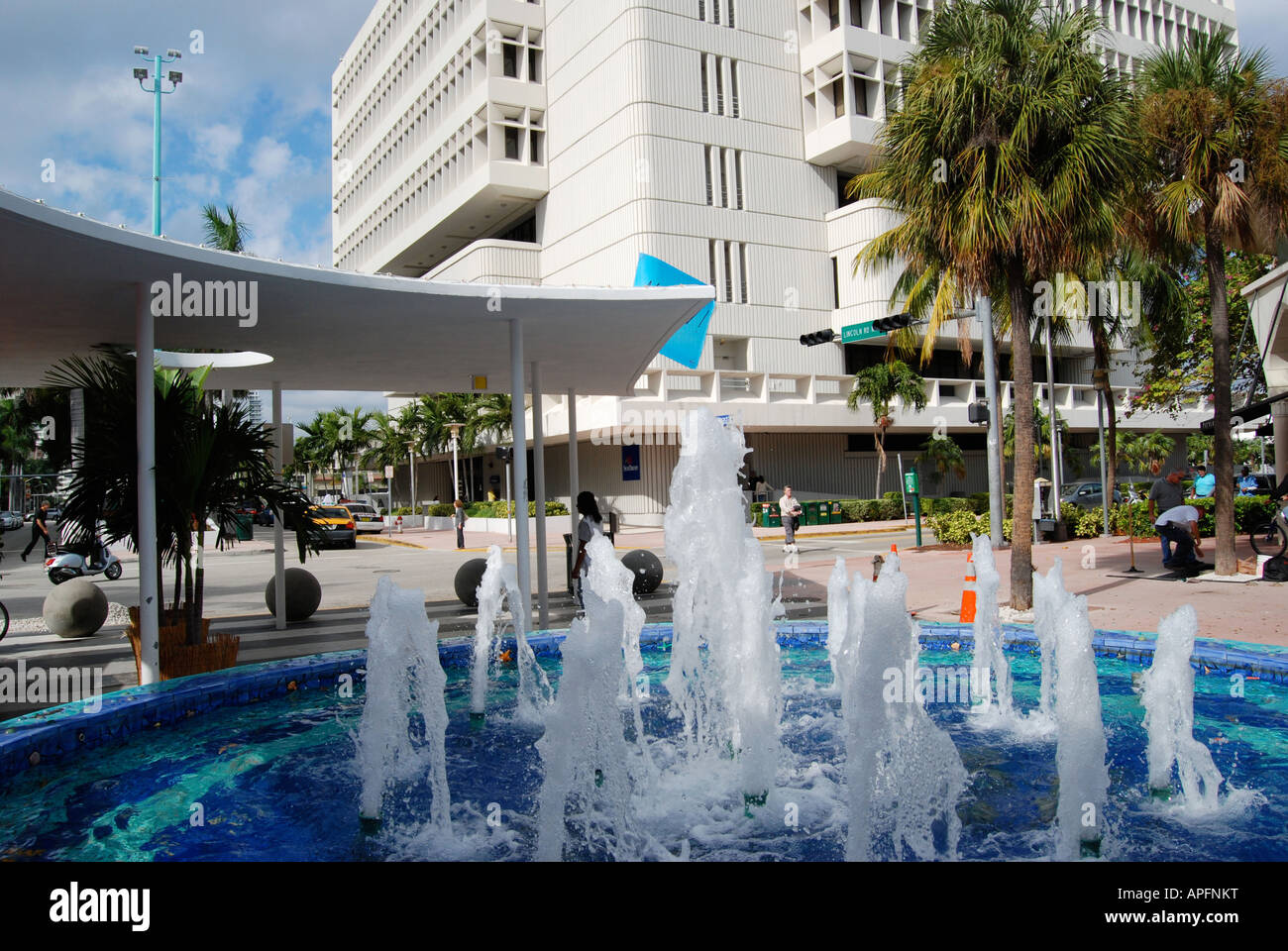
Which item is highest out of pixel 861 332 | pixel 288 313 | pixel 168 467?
pixel 861 332

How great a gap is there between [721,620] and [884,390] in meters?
31.5

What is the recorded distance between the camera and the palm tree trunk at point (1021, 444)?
10.7 metres

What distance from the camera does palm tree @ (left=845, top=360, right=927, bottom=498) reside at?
36719mm

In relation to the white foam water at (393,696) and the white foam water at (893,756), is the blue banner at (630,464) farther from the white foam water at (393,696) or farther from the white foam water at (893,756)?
the white foam water at (893,756)

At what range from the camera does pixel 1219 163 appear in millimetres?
12641

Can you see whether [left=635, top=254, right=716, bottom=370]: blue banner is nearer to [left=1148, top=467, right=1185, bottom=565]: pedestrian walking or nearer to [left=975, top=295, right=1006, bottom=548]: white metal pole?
[left=1148, top=467, right=1185, bottom=565]: pedestrian walking

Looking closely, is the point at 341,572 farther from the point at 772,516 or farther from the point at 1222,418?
the point at 1222,418

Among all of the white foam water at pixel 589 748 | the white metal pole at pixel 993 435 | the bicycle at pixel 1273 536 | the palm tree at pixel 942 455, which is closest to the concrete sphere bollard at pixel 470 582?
the white foam water at pixel 589 748

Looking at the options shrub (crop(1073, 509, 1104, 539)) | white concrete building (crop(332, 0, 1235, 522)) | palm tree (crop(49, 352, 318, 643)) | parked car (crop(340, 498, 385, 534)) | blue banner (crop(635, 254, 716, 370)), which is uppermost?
white concrete building (crop(332, 0, 1235, 522))

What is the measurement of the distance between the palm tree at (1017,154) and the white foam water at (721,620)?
4440 mm

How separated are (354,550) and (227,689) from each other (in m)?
23.0

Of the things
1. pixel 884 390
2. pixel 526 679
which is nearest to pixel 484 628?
pixel 526 679

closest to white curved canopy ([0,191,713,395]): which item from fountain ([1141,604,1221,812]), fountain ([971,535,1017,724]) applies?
fountain ([971,535,1017,724])

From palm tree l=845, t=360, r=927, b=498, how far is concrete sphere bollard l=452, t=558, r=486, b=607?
86.9 feet
